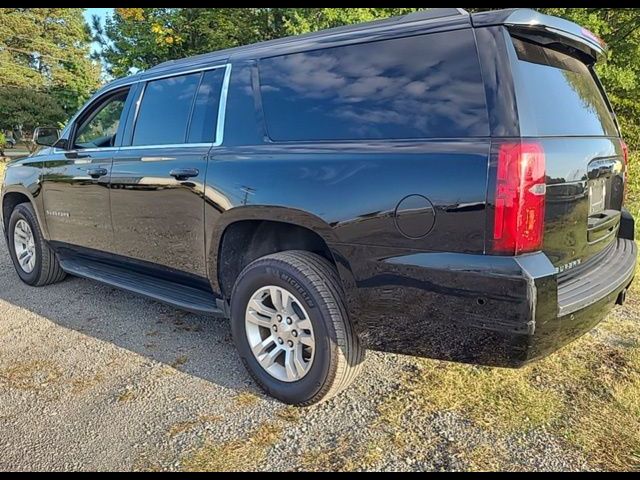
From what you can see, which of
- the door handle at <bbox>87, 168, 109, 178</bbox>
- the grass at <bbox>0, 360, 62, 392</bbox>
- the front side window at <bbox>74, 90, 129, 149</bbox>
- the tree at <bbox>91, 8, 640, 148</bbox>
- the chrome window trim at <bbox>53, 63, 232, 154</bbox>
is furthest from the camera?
the tree at <bbox>91, 8, 640, 148</bbox>

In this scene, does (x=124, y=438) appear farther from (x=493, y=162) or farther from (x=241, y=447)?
(x=493, y=162)

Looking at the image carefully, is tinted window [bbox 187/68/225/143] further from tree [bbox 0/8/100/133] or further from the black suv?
tree [bbox 0/8/100/133]

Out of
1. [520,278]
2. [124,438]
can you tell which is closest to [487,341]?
[520,278]

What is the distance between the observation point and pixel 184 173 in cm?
317

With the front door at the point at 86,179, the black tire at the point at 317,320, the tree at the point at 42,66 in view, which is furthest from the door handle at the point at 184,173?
the tree at the point at 42,66

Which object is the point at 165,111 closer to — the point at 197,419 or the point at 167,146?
the point at 167,146

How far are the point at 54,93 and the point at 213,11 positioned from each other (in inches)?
745

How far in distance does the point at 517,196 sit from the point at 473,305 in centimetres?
49

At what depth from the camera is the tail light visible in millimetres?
2004

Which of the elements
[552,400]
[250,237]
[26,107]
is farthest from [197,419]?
[26,107]

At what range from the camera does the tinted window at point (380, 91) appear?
2.16 meters

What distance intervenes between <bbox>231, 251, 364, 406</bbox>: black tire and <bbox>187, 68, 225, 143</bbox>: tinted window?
0.97m

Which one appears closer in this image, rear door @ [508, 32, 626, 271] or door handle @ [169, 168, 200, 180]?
rear door @ [508, 32, 626, 271]

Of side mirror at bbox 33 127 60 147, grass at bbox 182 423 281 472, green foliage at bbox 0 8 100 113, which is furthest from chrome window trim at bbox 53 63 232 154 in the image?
green foliage at bbox 0 8 100 113
